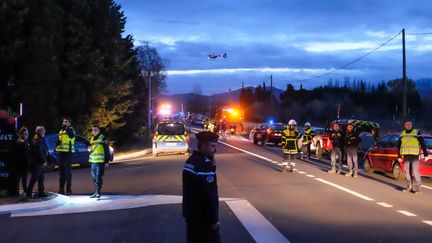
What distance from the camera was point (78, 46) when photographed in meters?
30.5

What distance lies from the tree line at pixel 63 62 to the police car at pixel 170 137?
15.9ft

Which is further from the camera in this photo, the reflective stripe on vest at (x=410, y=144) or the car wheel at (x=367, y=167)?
the car wheel at (x=367, y=167)

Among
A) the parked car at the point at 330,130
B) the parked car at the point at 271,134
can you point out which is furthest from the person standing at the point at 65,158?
the parked car at the point at 271,134

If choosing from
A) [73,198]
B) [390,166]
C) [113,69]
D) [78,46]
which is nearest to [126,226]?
[73,198]

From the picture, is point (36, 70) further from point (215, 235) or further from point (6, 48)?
point (215, 235)

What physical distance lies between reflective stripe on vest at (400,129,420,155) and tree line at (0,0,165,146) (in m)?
15.1

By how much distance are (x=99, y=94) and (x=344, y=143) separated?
1640cm

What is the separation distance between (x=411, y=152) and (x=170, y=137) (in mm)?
15142

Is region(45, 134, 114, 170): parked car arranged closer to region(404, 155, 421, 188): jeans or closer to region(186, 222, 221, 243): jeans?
region(404, 155, 421, 188): jeans

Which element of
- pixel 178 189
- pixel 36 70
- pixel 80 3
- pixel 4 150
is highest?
pixel 80 3

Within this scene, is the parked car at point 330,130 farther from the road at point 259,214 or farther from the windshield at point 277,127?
the windshield at point 277,127

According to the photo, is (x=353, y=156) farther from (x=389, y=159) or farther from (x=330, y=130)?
(x=330, y=130)

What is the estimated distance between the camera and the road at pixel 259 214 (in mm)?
8938

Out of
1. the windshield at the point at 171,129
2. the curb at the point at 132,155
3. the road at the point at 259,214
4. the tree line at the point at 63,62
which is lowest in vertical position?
the curb at the point at 132,155
